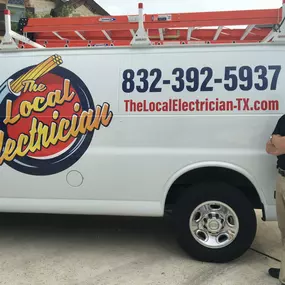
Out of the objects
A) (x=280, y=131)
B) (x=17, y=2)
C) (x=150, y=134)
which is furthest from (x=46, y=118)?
(x=17, y=2)

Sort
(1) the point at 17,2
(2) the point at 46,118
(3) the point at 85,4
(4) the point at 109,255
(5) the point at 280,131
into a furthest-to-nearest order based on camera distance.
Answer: (3) the point at 85,4 < (1) the point at 17,2 < (4) the point at 109,255 < (2) the point at 46,118 < (5) the point at 280,131

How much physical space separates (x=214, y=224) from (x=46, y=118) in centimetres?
210

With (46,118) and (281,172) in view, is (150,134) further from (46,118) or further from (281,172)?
(281,172)

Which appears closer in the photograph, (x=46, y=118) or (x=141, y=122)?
(x=141, y=122)

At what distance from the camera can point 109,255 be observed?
4164 millimetres

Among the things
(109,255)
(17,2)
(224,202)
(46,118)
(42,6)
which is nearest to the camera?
(224,202)

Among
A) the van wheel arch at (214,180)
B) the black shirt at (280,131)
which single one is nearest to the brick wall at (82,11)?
the van wheel arch at (214,180)

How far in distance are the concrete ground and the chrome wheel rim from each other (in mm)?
254

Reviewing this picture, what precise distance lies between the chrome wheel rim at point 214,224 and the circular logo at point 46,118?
1359 mm

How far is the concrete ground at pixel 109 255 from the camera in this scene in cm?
362

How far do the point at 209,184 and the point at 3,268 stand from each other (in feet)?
7.56

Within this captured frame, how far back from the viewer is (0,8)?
12.6 m

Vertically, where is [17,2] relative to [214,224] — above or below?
above

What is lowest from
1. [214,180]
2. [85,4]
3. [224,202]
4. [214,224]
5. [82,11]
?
[214,224]
